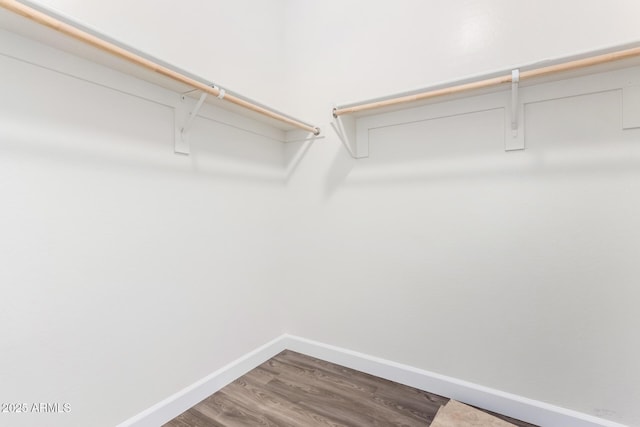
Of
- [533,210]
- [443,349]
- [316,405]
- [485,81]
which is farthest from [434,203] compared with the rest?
[316,405]

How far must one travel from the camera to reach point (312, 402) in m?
1.60

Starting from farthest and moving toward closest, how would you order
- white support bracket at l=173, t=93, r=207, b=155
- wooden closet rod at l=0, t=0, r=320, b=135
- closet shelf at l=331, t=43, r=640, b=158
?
white support bracket at l=173, t=93, r=207, b=155
closet shelf at l=331, t=43, r=640, b=158
wooden closet rod at l=0, t=0, r=320, b=135

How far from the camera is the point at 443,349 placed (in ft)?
5.47

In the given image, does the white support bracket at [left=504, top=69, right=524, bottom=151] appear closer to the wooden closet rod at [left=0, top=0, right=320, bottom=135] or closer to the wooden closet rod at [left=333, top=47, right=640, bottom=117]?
the wooden closet rod at [left=333, top=47, right=640, bottom=117]

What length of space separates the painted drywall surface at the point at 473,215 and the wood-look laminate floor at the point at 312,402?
22 cm

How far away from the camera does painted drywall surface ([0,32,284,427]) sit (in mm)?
1038

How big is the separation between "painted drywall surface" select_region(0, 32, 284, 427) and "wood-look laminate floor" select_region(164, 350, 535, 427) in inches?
7.6

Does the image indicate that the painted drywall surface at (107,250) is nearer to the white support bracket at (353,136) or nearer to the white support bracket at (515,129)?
the white support bracket at (353,136)

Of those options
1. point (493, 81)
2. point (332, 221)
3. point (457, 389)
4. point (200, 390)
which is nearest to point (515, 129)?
point (493, 81)

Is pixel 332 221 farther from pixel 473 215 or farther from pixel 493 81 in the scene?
pixel 493 81

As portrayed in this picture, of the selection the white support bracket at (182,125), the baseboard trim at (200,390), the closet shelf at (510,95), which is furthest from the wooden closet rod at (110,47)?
the baseboard trim at (200,390)

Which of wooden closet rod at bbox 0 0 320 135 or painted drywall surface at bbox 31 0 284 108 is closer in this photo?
wooden closet rod at bbox 0 0 320 135

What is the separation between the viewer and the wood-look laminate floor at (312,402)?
57.3 inches

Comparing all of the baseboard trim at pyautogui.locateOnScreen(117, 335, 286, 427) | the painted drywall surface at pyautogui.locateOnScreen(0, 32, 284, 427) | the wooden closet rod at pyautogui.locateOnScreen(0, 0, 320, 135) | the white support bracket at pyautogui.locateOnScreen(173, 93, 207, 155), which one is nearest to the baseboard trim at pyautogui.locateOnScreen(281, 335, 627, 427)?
the baseboard trim at pyautogui.locateOnScreen(117, 335, 286, 427)
